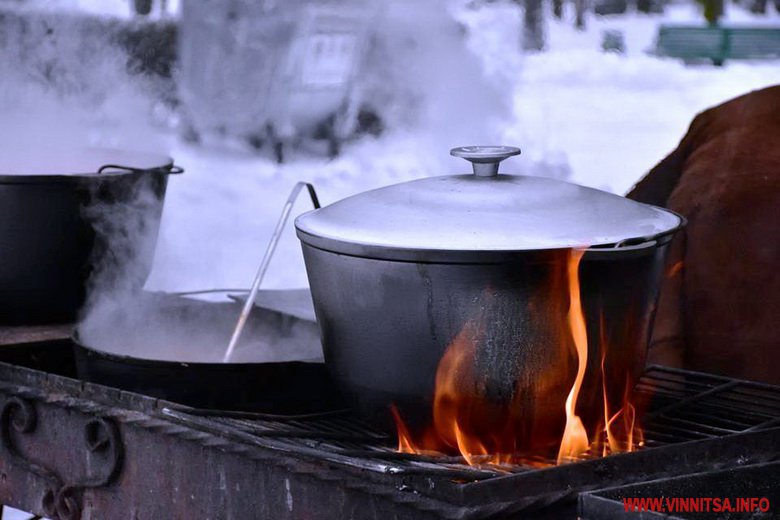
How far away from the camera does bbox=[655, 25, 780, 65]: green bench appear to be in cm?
1569

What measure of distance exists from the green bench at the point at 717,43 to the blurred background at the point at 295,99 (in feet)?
6.76

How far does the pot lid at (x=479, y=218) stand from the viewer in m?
2.02

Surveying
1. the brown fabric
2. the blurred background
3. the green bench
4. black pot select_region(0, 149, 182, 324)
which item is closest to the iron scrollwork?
black pot select_region(0, 149, 182, 324)

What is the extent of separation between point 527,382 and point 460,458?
0.64 ft

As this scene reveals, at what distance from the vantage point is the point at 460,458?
6.93ft

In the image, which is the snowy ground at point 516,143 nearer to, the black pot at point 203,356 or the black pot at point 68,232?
the black pot at point 68,232

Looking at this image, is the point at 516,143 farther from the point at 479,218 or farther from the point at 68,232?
the point at 479,218

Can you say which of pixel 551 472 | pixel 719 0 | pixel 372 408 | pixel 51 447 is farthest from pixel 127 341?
pixel 719 0

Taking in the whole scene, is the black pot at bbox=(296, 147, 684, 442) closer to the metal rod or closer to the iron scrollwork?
the metal rod

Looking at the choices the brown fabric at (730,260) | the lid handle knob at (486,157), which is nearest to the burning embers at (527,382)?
the lid handle knob at (486,157)

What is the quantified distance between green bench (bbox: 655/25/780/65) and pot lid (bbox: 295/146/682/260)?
14.2m

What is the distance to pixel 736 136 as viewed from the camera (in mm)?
3551

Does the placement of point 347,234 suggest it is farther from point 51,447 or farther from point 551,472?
point 51,447

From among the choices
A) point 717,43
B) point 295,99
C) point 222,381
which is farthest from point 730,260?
point 717,43
